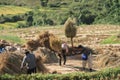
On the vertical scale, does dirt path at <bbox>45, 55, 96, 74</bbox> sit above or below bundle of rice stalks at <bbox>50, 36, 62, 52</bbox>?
below

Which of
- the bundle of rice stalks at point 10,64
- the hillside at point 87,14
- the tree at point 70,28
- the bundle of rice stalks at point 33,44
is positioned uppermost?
the bundle of rice stalks at point 10,64

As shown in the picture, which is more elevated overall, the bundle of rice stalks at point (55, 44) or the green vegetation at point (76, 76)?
the green vegetation at point (76, 76)

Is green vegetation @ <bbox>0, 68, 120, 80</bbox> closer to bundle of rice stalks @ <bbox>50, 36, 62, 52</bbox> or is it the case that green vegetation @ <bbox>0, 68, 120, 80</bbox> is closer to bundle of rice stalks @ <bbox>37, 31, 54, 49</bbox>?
bundle of rice stalks @ <bbox>50, 36, 62, 52</bbox>

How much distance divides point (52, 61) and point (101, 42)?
36.5 feet

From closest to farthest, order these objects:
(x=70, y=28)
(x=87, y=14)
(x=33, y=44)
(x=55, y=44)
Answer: (x=55, y=44) → (x=33, y=44) → (x=70, y=28) → (x=87, y=14)

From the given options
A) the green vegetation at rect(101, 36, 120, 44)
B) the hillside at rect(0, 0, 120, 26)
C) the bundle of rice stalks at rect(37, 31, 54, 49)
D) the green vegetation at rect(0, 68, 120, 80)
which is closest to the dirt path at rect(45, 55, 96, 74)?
the bundle of rice stalks at rect(37, 31, 54, 49)

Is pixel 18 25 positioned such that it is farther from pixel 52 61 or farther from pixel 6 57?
pixel 6 57

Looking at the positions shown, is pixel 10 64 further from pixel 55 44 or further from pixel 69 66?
pixel 55 44

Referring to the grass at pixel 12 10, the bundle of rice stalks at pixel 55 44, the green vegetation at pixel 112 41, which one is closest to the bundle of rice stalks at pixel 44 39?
the bundle of rice stalks at pixel 55 44

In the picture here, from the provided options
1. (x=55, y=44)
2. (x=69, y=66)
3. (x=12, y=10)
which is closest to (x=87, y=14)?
(x=12, y=10)

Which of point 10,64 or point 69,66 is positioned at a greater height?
point 10,64

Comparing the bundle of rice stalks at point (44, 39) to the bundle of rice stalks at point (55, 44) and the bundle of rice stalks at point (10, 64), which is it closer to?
the bundle of rice stalks at point (55, 44)

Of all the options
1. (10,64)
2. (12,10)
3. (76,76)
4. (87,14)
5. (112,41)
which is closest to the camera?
(76,76)

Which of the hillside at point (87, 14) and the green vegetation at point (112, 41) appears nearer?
the green vegetation at point (112, 41)
